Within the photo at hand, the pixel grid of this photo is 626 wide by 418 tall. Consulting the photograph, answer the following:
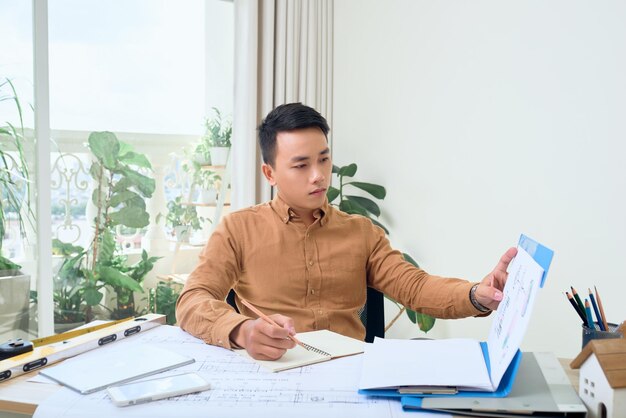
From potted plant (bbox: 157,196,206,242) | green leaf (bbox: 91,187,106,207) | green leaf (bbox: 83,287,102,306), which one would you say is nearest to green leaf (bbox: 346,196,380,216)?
potted plant (bbox: 157,196,206,242)

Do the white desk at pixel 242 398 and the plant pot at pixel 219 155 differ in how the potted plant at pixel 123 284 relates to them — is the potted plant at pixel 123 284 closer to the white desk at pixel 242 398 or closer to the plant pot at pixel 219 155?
the plant pot at pixel 219 155

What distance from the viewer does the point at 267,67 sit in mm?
2910

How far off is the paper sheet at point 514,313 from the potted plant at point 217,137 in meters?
2.21

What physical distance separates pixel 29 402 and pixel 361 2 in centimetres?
246

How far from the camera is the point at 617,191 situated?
1617mm

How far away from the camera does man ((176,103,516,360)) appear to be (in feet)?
4.97

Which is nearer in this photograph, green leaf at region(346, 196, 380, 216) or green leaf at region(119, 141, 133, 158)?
green leaf at region(346, 196, 380, 216)

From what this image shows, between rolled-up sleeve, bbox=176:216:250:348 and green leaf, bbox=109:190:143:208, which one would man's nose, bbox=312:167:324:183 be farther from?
green leaf, bbox=109:190:143:208

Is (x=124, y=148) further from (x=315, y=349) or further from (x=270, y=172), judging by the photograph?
(x=315, y=349)

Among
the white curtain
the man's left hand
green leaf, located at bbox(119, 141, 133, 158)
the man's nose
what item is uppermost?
the white curtain

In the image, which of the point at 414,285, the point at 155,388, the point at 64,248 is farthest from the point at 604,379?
the point at 64,248

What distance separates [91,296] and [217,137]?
1.02 m

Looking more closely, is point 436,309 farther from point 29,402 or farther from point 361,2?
point 361,2

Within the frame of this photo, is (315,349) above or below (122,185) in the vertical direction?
below
